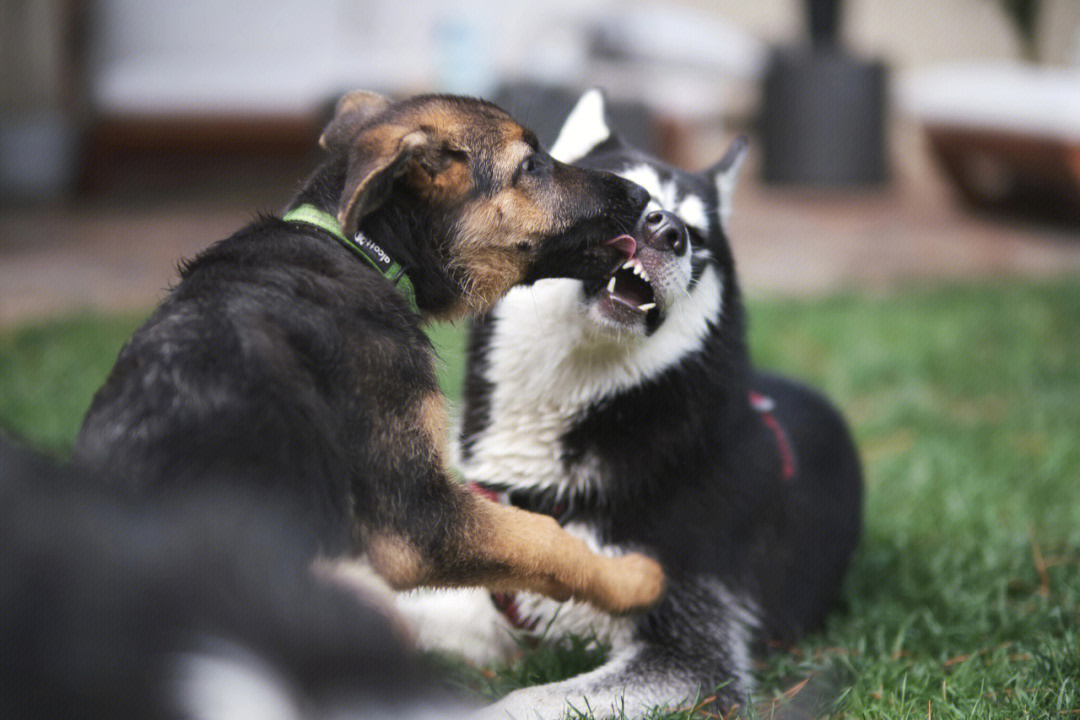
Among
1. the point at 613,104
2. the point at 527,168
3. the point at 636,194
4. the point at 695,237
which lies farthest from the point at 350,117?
the point at 613,104

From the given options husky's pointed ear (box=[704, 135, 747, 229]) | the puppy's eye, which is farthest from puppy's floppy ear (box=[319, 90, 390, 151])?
husky's pointed ear (box=[704, 135, 747, 229])

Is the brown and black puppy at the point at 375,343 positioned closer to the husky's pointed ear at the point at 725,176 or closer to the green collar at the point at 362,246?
the green collar at the point at 362,246

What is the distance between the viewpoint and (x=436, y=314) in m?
2.60

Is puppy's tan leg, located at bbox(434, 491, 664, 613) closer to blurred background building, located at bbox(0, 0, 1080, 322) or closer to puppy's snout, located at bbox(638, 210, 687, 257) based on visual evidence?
puppy's snout, located at bbox(638, 210, 687, 257)

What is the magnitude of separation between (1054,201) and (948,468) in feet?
20.8

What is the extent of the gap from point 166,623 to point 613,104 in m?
7.54

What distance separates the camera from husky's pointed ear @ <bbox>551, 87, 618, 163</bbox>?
3268mm

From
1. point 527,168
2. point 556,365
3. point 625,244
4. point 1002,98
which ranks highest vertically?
point 527,168

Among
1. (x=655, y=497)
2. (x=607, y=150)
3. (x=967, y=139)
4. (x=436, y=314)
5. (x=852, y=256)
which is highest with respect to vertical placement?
(x=607, y=150)

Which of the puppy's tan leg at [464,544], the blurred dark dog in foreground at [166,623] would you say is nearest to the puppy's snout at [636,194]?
the puppy's tan leg at [464,544]

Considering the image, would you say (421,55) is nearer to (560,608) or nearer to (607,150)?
(607,150)

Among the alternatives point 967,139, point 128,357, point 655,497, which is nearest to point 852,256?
point 967,139

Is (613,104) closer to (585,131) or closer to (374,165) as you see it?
(585,131)

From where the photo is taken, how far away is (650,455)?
2758mm
